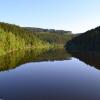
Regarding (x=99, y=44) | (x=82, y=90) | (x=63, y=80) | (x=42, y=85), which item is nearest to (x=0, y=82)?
(x=42, y=85)

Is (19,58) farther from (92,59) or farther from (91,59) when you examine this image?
(92,59)

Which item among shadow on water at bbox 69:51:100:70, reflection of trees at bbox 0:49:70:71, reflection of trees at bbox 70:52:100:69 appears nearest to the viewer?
reflection of trees at bbox 0:49:70:71

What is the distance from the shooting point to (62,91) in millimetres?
43844

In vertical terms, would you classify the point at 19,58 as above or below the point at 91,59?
below

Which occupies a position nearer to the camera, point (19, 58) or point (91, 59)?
point (91, 59)

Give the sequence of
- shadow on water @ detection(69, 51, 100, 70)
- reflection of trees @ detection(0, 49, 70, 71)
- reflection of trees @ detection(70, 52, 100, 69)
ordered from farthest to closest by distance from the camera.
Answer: reflection of trees @ detection(70, 52, 100, 69) → shadow on water @ detection(69, 51, 100, 70) → reflection of trees @ detection(0, 49, 70, 71)

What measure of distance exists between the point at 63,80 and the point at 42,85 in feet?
23.2

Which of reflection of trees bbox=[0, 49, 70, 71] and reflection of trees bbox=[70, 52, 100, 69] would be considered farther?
reflection of trees bbox=[70, 52, 100, 69]

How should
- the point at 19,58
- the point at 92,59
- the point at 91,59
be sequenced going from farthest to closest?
the point at 19,58, the point at 91,59, the point at 92,59

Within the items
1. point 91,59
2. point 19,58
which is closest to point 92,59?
point 91,59

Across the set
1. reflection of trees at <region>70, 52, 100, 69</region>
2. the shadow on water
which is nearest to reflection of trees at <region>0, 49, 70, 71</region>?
the shadow on water

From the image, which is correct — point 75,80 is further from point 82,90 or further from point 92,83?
point 82,90

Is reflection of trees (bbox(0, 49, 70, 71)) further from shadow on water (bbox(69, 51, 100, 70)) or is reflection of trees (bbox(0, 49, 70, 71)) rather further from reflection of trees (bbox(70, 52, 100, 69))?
reflection of trees (bbox(70, 52, 100, 69))

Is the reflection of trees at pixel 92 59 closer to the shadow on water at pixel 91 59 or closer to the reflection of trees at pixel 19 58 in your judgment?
the shadow on water at pixel 91 59
